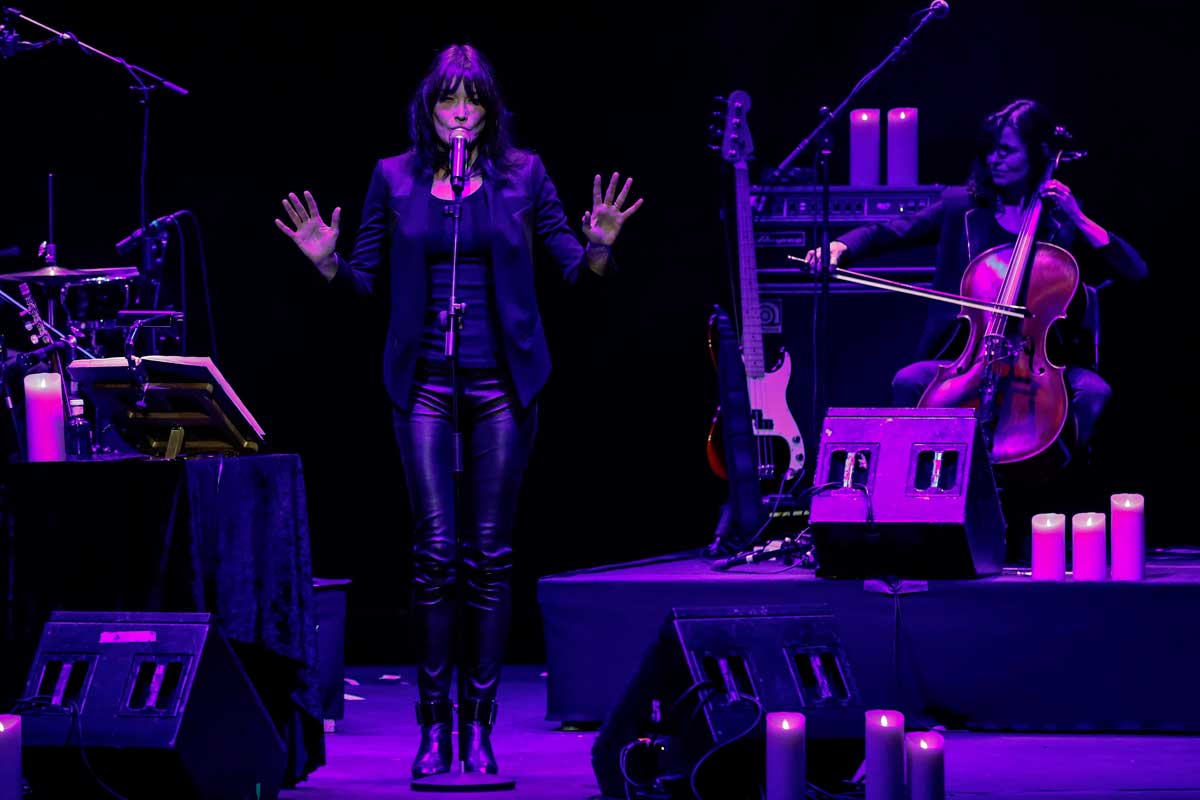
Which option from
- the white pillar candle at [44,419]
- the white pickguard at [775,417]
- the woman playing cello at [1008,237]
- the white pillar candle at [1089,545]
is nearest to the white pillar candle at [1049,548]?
the white pillar candle at [1089,545]

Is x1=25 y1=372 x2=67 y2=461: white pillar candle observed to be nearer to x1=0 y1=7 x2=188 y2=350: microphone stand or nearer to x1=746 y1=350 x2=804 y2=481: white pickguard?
x1=0 y1=7 x2=188 y2=350: microphone stand

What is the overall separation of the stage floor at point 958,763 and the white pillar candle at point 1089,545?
0.42m

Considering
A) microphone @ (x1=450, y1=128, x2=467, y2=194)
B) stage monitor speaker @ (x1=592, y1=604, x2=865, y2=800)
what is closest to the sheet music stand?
microphone @ (x1=450, y1=128, x2=467, y2=194)

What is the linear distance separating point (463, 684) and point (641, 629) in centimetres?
89

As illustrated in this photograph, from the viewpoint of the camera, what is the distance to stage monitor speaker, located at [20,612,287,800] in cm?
335

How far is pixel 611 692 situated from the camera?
471 cm

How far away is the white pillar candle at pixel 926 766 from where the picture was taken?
301 cm

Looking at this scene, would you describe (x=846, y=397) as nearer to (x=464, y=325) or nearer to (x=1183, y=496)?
(x=1183, y=496)

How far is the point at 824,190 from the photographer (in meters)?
5.23

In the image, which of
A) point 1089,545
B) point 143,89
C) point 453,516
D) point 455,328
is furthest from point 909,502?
point 143,89

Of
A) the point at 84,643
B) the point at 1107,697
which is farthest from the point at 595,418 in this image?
the point at 84,643

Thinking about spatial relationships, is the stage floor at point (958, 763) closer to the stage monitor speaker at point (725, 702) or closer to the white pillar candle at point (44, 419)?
the stage monitor speaker at point (725, 702)

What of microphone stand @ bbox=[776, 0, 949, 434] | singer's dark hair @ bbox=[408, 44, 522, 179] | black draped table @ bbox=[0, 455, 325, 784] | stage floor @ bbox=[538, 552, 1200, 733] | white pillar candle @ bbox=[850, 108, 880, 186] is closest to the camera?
black draped table @ bbox=[0, 455, 325, 784]

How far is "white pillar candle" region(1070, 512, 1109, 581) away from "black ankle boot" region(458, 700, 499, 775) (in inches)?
64.8
